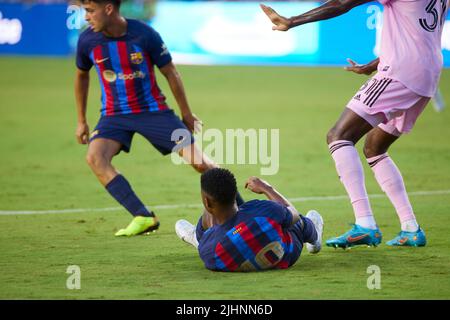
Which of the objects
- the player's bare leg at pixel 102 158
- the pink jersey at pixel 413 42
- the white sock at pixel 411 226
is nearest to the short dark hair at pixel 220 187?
the pink jersey at pixel 413 42

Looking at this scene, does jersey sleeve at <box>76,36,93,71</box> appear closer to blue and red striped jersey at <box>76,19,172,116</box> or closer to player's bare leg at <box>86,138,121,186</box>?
blue and red striped jersey at <box>76,19,172,116</box>

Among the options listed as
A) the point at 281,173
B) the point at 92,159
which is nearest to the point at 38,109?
the point at 281,173

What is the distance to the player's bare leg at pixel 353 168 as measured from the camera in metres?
7.27

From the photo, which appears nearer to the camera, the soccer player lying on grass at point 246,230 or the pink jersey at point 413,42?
the soccer player lying on grass at point 246,230

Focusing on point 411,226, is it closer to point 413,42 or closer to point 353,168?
point 353,168

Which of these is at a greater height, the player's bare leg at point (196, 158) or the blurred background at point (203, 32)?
the player's bare leg at point (196, 158)

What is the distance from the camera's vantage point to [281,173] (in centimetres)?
1200

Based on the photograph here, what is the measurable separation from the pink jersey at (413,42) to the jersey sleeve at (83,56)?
2.70m

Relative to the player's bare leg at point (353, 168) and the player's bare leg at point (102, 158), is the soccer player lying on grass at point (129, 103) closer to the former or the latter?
the player's bare leg at point (102, 158)

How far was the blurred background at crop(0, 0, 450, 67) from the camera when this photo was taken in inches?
1016

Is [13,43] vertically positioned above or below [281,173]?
below

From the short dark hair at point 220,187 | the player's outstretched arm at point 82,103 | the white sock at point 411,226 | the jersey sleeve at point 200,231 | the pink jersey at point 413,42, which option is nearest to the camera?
the short dark hair at point 220,187

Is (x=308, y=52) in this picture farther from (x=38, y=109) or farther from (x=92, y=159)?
(x=92, y=159)

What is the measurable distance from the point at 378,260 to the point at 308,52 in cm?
1972
